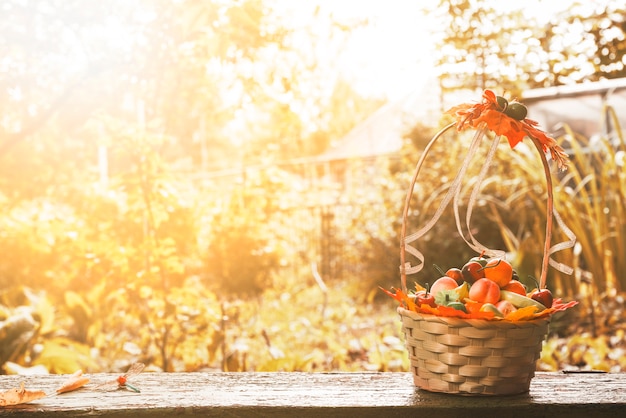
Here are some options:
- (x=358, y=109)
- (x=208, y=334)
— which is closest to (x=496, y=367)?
(x=208, y=334)

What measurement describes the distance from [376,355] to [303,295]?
7.71ft

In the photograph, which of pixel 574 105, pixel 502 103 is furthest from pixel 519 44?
pixel 502 103

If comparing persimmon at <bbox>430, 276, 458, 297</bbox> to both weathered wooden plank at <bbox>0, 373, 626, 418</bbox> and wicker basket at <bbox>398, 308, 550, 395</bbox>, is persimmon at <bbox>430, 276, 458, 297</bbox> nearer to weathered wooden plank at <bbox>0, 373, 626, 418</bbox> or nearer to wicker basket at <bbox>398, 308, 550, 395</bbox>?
wicker basket at <bbox>398, 308, 550, 395</bbox>

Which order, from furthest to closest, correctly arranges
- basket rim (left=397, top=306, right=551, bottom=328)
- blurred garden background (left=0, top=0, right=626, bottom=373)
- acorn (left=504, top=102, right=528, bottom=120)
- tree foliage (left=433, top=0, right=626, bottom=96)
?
tree foliage (left=433, top=0, right=626, bottom=96) < blurred garden background (left=0, top=0, right=626, bottom=373) < acorn (left=504, top=102, right=528, bottom=120) < basket rim (left=397, top=306, right=551, bottom=328)

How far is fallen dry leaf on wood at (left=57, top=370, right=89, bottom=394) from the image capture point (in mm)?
1488

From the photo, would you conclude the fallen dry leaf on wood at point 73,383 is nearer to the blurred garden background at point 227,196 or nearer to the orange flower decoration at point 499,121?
the orange flower decoration at point 499,121

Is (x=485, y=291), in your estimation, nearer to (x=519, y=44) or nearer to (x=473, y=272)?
(x=473, y=272)

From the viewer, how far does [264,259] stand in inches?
200

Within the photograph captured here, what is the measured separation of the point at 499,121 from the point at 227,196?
116 inches

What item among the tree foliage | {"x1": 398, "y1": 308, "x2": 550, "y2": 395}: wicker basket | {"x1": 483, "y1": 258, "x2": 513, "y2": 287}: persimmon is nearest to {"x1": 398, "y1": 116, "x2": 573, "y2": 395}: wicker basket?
{"x1": 398, "y1": 308, "x2": 550, "y2": 395}: wicker basket

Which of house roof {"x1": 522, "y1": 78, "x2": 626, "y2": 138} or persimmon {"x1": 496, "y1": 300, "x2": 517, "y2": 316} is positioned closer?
persimmon {"x1": 496, "y1": 300, "x2": 517, "y2": 316}

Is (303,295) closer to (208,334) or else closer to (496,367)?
(208,334)

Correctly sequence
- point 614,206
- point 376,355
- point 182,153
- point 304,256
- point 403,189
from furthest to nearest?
point 182,153 < point 304,256 < point 403,189 < point 614,206 < point 376,355

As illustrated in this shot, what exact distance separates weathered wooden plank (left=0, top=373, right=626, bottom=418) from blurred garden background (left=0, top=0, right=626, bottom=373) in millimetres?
1166
